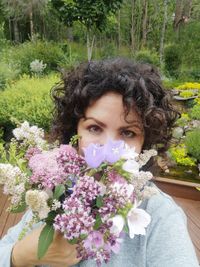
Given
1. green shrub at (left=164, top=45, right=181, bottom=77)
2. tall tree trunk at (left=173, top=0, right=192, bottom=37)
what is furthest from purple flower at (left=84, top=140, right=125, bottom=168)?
tall tree trunk at (left=173, top=0, right=192, bottom=37)

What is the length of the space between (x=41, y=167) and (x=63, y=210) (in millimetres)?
92

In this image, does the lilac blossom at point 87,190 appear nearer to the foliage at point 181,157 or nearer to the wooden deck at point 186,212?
the wooden deck at point 186,212

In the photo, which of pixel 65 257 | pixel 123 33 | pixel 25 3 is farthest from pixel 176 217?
pixel 25 3

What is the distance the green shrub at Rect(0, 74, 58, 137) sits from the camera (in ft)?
17.1

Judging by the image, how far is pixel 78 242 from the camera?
78cm

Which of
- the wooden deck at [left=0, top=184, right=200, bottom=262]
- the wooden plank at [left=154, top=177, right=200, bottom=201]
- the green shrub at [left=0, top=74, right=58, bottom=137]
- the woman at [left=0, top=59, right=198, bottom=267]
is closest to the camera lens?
the woman at [left=0, top=59, right=198, bottom=267]

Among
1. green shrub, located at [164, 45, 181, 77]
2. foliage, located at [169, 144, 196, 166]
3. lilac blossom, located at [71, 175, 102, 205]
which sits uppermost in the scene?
lilac blossom, located at [71, 175, 102, 205]

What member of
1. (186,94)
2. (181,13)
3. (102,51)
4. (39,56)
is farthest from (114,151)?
(181,13)

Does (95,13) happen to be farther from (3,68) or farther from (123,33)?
(123,33)

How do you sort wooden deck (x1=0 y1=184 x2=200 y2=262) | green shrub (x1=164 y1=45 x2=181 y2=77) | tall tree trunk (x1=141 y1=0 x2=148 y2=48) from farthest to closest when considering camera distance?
tall tree trunk (x1=141 y1=0 x2=148 y2=48) < green shrub (x1=164 y1=45 x2=181 y2=77) < wooden deck (x1=0 y1=184 x2=200 y2=262)

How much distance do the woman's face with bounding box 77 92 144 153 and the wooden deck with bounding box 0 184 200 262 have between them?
2.14 metres

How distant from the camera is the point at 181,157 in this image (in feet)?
14.5

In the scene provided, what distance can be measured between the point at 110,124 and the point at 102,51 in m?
14.3

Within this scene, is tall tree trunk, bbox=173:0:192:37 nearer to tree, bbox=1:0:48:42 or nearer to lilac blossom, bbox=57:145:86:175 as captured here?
tree, bbox=1:0:48:42
